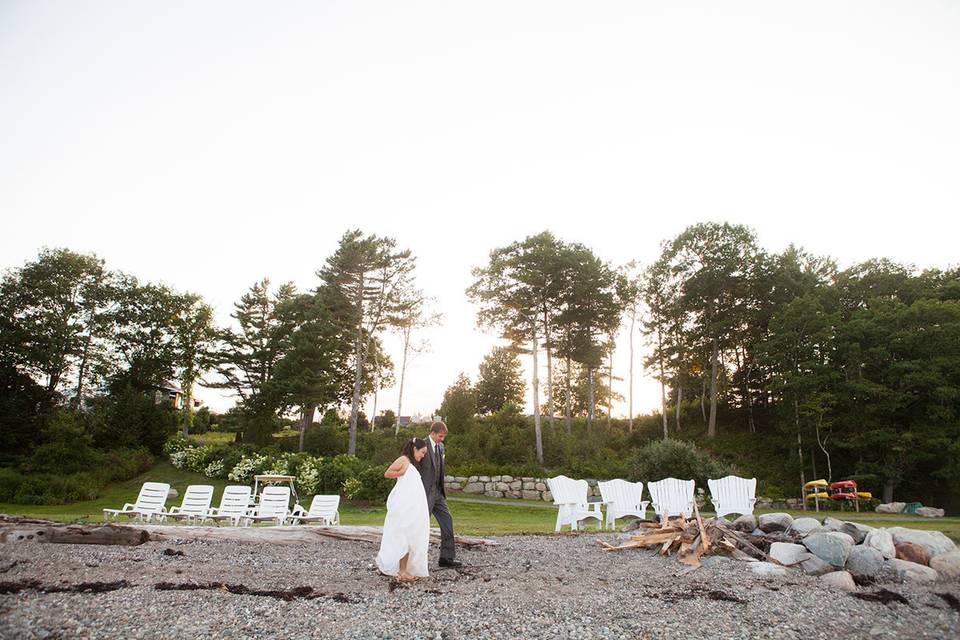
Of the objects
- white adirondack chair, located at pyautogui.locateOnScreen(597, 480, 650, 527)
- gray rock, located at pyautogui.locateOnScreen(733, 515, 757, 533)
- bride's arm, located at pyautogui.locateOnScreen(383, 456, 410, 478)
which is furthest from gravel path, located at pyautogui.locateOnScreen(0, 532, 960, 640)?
white adirondack chair, located at pyautogui.locateOnScreen(597, 480, 650, 527)

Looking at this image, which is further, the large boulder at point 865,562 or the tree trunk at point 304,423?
the tree trunk at point 304,423

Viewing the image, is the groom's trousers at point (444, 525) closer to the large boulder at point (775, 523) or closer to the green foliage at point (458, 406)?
the large boulder at point (775, 523)

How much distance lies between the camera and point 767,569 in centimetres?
688

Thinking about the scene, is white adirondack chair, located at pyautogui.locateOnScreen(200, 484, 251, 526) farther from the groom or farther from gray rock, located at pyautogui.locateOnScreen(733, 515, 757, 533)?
gray rock, located at pyautogui.locateOnScreen(733, 515, 757, 533)

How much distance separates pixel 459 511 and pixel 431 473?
12.6 metres

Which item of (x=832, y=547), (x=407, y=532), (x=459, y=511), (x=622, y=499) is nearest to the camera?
(x=407, y=532)

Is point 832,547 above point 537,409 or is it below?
below

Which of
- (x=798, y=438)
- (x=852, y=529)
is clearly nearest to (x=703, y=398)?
(x=798, y=438)

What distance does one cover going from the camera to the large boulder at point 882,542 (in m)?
7.33

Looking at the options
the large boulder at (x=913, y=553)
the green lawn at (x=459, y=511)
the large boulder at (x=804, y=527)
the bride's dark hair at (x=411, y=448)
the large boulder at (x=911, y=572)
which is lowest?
the green lawn at (x=459, y=511)

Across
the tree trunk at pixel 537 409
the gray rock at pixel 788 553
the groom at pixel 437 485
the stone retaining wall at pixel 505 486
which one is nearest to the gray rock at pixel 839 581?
the gray rock at pixel 788 553

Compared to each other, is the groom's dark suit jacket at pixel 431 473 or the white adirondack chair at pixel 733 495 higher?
the groom's dark suit jacket at pixel 431 473

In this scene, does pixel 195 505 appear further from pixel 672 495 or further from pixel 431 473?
pixel 672 495

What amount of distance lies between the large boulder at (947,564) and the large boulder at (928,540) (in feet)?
0.77
